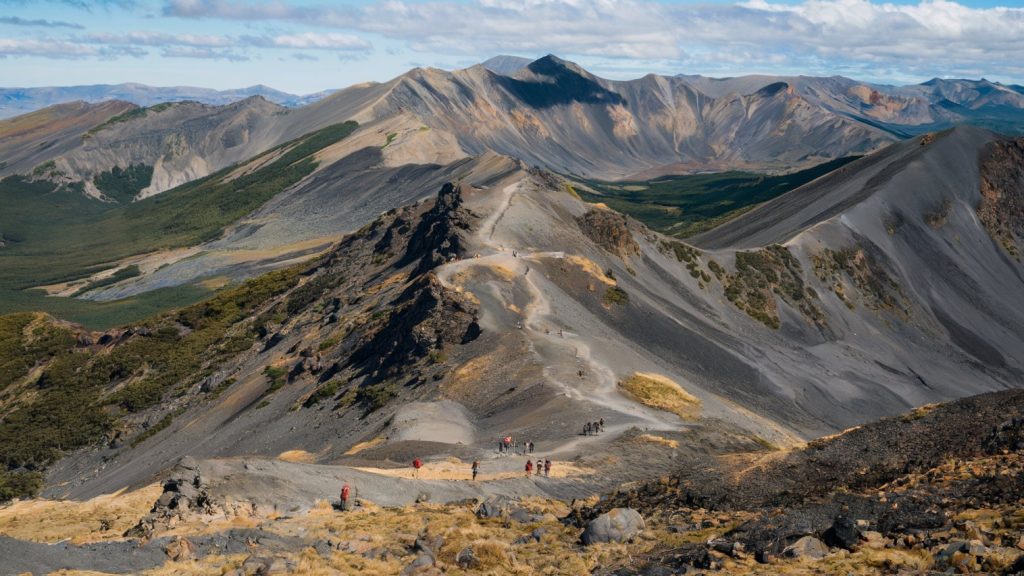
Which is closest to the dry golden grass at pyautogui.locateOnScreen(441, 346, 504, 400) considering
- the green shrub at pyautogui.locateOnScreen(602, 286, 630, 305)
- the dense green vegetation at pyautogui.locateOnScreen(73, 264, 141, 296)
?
the green shrub at pyautogui.locateOnScreen(602, 286, 630, 305)

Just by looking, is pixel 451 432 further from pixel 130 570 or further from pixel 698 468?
pixel 130 570

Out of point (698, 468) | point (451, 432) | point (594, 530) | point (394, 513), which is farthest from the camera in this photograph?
point (451, 432)

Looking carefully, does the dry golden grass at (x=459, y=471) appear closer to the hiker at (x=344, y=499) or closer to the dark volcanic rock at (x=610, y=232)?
the hiker at (x=344, y=499)

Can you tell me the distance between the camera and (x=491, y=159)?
167 metres

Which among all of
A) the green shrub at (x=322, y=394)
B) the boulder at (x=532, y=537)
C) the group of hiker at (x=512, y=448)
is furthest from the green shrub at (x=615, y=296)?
the boulder at (x=532, y=537)

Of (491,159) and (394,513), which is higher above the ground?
(491,159)

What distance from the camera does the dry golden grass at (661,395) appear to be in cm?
5462

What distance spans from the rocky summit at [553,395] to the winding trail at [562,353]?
Result: 1.07 ft

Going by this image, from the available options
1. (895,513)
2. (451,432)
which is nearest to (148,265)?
(451,432)

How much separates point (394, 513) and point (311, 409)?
1299 inches

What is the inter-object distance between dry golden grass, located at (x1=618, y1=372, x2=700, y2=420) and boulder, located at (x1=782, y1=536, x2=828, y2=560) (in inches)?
1186

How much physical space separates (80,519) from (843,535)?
25.0 m

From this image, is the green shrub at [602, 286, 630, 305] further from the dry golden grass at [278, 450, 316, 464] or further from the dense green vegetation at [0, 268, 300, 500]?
the dense green vegetation at [0, 268, 300, 500]

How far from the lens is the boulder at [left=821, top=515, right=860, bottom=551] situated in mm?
22766
